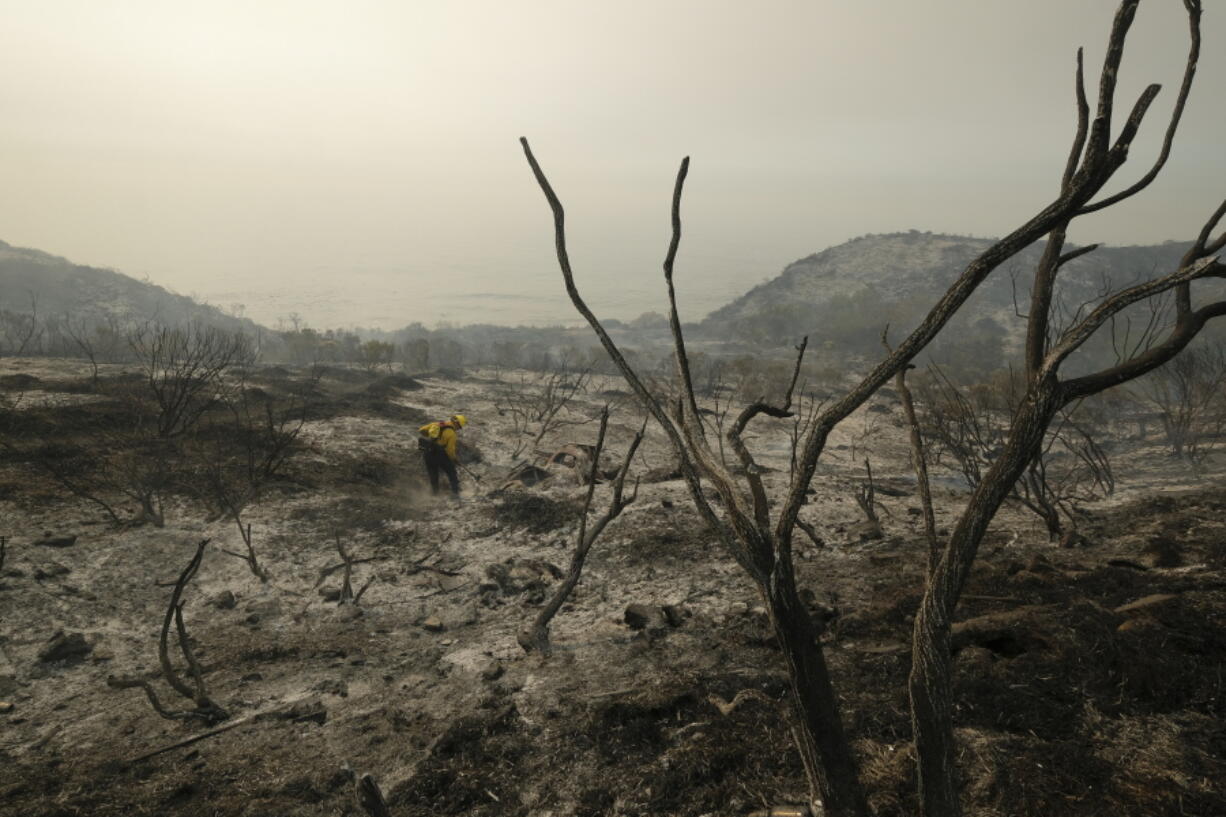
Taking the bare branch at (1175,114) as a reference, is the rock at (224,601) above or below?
below

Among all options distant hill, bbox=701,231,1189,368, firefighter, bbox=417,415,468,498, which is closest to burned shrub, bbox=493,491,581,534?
firefighter, bbox=417,415,468,498

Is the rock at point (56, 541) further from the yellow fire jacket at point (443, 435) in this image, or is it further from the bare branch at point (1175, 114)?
the bare branch at point (1175, 114)

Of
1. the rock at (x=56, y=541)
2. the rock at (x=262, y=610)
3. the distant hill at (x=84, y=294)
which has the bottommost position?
the rock at (x=262, y=610)

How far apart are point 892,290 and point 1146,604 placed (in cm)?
5698

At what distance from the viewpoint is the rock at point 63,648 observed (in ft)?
15.3

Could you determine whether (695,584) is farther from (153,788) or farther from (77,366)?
(77,366)

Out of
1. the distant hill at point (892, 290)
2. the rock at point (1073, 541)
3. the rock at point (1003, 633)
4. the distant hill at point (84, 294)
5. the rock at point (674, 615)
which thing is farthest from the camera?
the distant hill at point (84, 294)

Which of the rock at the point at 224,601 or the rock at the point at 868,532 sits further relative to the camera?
the rock at the point at 868,532

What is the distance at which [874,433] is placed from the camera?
1584cm

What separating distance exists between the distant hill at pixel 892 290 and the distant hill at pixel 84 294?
4429cm

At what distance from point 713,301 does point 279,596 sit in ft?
329

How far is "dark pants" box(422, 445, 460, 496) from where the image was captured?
9250 mm

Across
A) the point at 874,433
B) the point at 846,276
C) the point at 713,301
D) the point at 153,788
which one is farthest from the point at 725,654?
the point at 713,301

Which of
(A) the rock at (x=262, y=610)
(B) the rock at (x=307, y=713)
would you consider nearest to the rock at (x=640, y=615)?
(B) the rock at (x=307, y=713)
